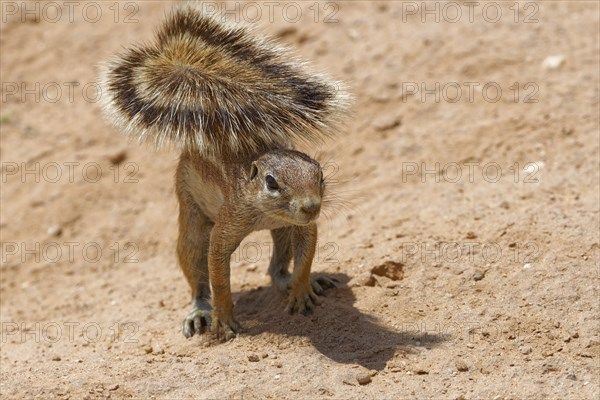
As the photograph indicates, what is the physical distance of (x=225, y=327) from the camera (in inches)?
281

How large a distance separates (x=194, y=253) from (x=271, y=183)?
1.45 meters

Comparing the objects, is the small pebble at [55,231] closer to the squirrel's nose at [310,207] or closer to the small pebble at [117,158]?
the small pebble at [117,158]

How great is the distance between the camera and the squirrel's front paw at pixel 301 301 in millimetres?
7242

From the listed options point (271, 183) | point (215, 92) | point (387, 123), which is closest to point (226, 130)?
point (215, 92)

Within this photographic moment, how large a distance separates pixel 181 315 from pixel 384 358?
2.20 m

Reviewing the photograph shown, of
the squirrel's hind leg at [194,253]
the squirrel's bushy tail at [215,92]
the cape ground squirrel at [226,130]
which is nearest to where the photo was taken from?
the cape ground squirrel at [226,130]

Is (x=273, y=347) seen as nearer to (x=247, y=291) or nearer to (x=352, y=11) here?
(x=247, y=291)

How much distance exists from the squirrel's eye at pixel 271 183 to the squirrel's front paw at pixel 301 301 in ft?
3.66

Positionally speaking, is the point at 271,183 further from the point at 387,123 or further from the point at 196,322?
the point at 387,123

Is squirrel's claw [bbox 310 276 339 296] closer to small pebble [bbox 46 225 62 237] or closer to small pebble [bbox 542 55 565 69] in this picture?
small pebble [bbox 46 225 62 237]

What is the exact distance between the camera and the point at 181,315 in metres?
8.01

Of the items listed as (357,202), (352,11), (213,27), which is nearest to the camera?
(213,27)

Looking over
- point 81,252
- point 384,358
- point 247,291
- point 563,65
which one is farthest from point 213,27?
point 563,65

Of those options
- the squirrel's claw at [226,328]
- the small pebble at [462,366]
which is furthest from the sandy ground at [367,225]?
the squirrel's claw at [226,328]
